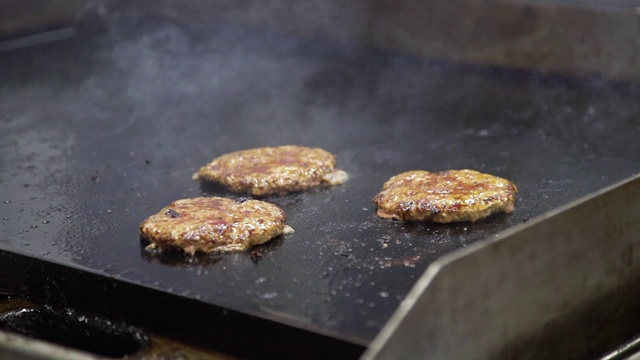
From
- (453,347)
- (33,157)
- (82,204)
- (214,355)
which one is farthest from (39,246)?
Result: (453,347)

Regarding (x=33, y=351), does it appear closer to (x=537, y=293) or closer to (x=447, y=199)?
(x=537, y=293)

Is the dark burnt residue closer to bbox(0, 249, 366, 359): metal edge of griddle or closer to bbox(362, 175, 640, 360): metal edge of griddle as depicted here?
bbox(0, 249, 366, 359): metal edge of griddle

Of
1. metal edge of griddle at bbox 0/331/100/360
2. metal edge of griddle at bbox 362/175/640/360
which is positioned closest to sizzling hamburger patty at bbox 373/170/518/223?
metal edge of griddle at bbox 362/175/640/360

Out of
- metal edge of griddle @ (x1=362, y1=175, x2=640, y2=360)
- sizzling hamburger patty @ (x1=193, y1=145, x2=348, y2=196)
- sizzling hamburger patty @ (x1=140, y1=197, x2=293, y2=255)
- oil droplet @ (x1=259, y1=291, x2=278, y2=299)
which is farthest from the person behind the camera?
sizzling hamburger patty @ (x1=193, y1=145, x2=348, y2=196)

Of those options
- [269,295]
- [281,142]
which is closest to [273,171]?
[281,142]

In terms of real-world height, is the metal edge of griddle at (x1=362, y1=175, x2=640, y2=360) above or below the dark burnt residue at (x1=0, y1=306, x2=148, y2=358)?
above

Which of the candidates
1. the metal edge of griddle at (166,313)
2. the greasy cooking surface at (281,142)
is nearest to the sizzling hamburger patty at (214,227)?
the greasy cooking surface at (281,142)

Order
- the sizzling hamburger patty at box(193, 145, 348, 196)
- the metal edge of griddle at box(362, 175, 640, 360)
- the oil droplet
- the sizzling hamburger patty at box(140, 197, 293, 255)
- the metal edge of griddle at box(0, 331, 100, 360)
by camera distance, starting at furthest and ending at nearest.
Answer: the sizzling hamburger patty at box(193, 145, 348, 196)
the sizzling hamburger patty at box(140, 197, 293, 255)
the oil droplet
the metal edge of griddle at box(362, 175, 640, 360)
the metal edge of griddle at box(0, 331, 100, 360)
